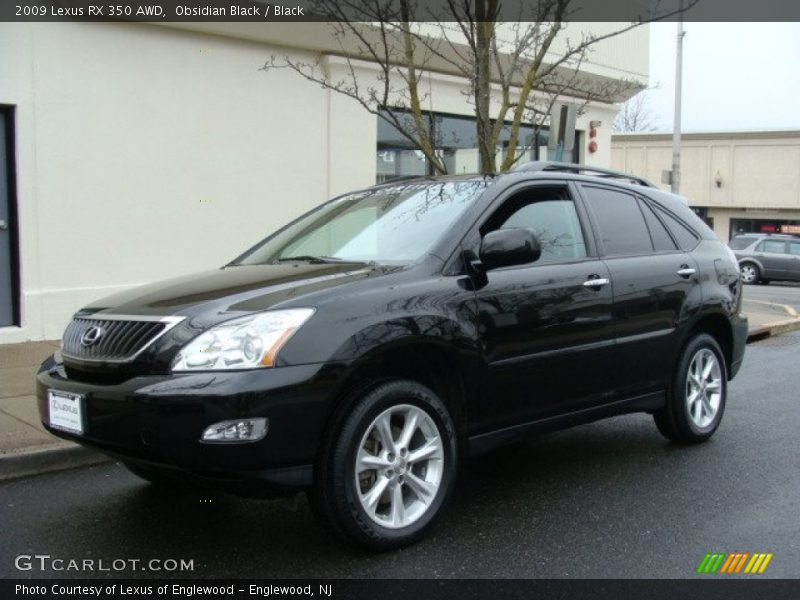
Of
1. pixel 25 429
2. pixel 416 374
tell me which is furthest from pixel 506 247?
pixel 25 429

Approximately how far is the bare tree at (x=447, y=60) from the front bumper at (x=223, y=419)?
564cm

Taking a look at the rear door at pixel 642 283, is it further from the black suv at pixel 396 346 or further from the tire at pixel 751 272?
the tire at pixel 751 272

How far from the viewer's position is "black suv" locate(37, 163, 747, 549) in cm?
330

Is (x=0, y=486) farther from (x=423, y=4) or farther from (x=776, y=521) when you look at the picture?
(x=423, y=4)

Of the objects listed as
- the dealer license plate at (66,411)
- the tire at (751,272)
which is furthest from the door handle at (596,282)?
the tire at (751,272)

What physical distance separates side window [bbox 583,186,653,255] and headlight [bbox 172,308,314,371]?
2.30 meters

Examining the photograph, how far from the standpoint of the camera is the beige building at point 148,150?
28.0 feet

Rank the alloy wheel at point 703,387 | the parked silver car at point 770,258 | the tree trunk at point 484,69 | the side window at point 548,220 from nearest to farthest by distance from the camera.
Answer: the side window at point 548,220 < the alloy wheel at point 703,387 < the tree trunk at point 484,69 < the parked silver car at point 770,258

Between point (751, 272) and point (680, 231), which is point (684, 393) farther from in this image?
point (751, 272)

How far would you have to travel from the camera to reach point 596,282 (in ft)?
15.3

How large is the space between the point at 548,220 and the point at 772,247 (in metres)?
22.5

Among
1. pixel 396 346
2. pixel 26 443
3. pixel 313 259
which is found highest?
pixel 313 259

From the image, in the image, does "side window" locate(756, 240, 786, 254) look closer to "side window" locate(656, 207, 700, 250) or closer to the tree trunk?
the tree trunk

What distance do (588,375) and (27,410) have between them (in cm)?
391
